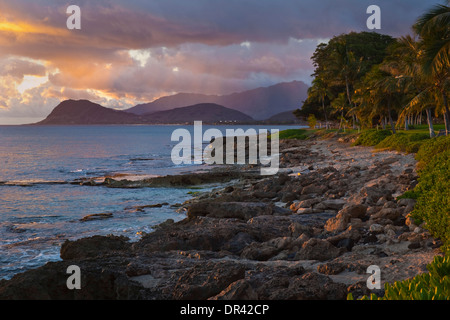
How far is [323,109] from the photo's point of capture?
2869 inches

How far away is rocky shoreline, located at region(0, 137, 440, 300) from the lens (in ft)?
21.2

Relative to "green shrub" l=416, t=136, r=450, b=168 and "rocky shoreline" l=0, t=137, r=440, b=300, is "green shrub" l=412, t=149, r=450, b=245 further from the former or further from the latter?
"green shrub" l=416, t=136, r=450, b=168

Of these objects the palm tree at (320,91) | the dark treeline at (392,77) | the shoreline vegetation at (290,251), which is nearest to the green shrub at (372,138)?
the dark treeline at (392,77)

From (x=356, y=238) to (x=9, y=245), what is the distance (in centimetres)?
1154

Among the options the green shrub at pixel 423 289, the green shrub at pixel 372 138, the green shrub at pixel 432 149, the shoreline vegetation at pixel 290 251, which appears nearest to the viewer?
the green shrub at pixel 423 289

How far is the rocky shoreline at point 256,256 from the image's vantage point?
255 inches

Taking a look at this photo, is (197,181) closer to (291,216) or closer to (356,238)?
(291,216)

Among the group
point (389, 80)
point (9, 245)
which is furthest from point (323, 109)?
point (9, 245)

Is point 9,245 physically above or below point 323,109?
below

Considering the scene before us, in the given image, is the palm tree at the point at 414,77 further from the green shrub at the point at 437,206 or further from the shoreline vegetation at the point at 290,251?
the green shrub at the point at 437,206

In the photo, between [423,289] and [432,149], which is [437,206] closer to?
[423,289]

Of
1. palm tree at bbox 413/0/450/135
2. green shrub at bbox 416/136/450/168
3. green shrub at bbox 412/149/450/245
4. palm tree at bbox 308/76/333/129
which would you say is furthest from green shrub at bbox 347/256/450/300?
palm tree at bbox 308/76/333/129

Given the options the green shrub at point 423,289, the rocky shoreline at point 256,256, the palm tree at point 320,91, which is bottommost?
the rocky shoreline at point 256,256
